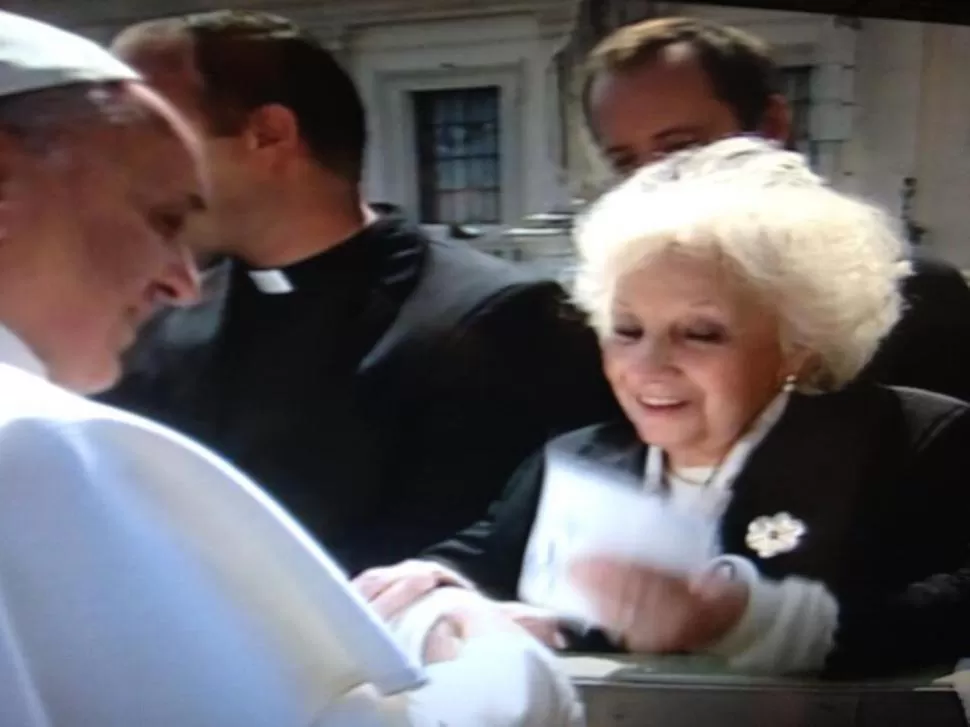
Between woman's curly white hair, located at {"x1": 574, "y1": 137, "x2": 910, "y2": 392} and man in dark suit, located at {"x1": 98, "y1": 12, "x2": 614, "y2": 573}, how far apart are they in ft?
0.21

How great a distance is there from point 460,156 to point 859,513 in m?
0.39

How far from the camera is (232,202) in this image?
0.87m

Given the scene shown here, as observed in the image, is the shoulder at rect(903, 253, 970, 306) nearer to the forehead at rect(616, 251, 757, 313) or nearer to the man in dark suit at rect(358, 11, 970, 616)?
the man in dark suit at rect(358, 11, 970, 616)

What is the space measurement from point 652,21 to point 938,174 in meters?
0.24

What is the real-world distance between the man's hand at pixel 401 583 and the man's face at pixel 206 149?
0.27 metres

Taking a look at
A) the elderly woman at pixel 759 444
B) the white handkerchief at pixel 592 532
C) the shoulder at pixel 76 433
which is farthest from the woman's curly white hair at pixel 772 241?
the shoulder at pixel 76 433

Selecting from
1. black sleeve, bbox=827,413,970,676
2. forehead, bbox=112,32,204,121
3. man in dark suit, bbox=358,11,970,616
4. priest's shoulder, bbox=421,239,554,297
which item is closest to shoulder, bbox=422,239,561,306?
priest's shoulder, bbox=421,239,554,297

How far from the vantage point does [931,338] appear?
0.88 m

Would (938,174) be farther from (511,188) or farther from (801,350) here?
(511,188)

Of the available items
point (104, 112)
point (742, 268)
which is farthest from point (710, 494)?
point (104, 112)

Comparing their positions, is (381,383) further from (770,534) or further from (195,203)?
(770,534)

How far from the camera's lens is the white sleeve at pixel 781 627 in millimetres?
871

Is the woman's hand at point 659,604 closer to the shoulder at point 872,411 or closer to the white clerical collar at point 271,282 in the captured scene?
the shoulder at point 872,411

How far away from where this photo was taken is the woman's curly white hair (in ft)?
2.72
